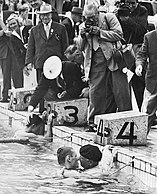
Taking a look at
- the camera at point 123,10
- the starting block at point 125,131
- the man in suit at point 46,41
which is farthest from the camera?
the man in suit at point 46,41

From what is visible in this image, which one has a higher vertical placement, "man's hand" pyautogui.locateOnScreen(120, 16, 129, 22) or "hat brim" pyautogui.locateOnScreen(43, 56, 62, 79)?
"man's hand" pyautogui.locateOnScreen(120, 16, 129, 22)

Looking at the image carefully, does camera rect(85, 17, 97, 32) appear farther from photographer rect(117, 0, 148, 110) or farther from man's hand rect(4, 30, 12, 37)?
man's hand rect(4, 30, 12, 37)

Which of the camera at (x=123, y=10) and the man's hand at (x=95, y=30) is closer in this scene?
the man's hand at (x=95, y=30)

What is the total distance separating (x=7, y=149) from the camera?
1195cm

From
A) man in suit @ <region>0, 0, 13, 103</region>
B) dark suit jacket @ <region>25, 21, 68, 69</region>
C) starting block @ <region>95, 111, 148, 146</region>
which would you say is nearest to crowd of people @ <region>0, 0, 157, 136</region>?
dark suit jacket @ <region>25, 21, 68, 69</region>

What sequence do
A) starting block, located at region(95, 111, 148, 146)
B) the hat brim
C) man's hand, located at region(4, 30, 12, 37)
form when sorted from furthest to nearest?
man's hand, located at region(4, 30, 12, 37), the hat brim, starting block, located at region(95, 111, 148, 146)

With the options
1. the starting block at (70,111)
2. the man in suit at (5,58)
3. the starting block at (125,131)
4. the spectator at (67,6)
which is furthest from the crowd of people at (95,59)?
the spectator at (67,6)

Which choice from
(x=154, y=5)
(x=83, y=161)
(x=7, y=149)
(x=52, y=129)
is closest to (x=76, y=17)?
(x=154, y=5)

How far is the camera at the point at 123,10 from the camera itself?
12625mm

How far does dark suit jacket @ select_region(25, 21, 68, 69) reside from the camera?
14.2m

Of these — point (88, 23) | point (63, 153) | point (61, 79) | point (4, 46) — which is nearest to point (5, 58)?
point (4, 46)

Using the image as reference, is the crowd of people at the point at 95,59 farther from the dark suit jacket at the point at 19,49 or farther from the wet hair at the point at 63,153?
the wet hair at the point at 63,153

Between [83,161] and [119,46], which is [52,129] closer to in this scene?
[119,46]

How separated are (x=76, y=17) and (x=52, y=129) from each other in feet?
10.2
